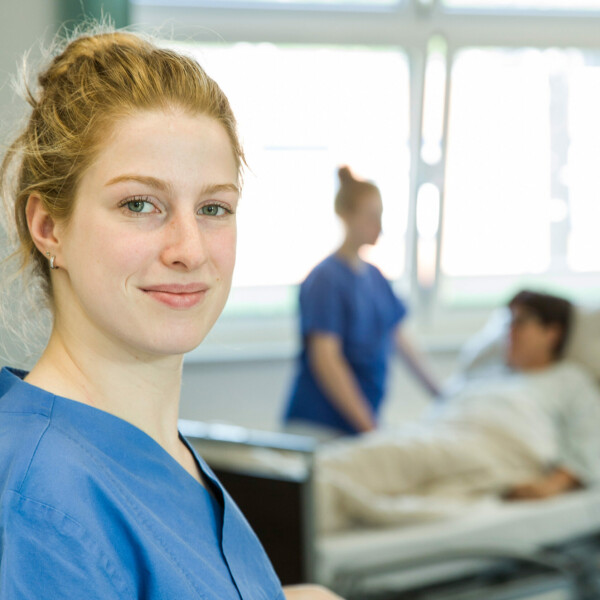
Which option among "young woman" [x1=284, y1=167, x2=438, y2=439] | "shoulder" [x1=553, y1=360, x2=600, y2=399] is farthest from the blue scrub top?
"shoulder" [x1=553, y1=360, x2=600, y2=399]

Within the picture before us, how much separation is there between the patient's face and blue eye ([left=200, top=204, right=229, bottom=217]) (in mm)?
2660

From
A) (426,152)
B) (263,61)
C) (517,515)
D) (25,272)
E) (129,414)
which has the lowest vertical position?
(517,515)

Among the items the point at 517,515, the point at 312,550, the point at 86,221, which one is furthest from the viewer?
the point at 517,515

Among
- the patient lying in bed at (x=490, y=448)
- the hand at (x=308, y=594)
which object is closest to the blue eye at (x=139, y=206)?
the hand at (x=308, y=594)

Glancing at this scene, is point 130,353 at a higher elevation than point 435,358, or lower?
higher

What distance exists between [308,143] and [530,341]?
5.55 feet

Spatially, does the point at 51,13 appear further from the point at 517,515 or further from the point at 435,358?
the point at 435,358

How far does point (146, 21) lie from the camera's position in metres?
4.12

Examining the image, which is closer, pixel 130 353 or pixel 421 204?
pixel 130 353

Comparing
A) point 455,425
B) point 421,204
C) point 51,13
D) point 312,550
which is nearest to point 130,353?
point 51,13

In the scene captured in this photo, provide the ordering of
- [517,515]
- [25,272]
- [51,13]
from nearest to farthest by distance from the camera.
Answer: [25,272] < [51,13] < [517,515]

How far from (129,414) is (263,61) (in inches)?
143

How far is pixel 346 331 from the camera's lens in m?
3.15

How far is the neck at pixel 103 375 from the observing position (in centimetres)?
91
